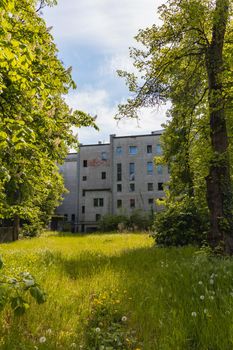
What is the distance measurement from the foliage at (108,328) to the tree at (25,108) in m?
2.25

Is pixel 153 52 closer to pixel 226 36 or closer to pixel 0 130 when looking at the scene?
pixel 226 36

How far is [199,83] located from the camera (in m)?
11.9

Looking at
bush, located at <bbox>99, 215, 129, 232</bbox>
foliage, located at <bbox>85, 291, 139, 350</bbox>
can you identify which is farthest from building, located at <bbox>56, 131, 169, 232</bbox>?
foliage, located at <bbox>85, 291, 139, 350</bbox>

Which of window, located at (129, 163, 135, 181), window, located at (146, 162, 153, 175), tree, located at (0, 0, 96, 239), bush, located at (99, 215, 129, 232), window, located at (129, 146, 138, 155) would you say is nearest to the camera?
tree, located at (0, 0, 96, 239)

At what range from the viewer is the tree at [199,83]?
10008mm

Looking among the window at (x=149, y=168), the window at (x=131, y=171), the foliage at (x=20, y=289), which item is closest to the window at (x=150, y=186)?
the window at (x=149, y=168)

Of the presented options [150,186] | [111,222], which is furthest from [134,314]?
[150,186]

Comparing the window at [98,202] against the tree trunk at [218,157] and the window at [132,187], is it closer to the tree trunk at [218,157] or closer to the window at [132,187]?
the window at [132,187]

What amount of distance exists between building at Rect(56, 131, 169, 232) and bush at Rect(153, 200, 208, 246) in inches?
1489

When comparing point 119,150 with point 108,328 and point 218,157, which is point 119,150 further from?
point 108,328

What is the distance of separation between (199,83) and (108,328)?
9833 millimetres

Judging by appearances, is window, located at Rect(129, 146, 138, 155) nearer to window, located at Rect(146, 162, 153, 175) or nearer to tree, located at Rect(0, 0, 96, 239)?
window, located at Rect(146, 162, 153, 175)

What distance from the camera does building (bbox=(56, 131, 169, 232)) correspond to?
5666 centimetres

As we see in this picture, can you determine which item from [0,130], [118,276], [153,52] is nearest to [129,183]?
[153,52]
